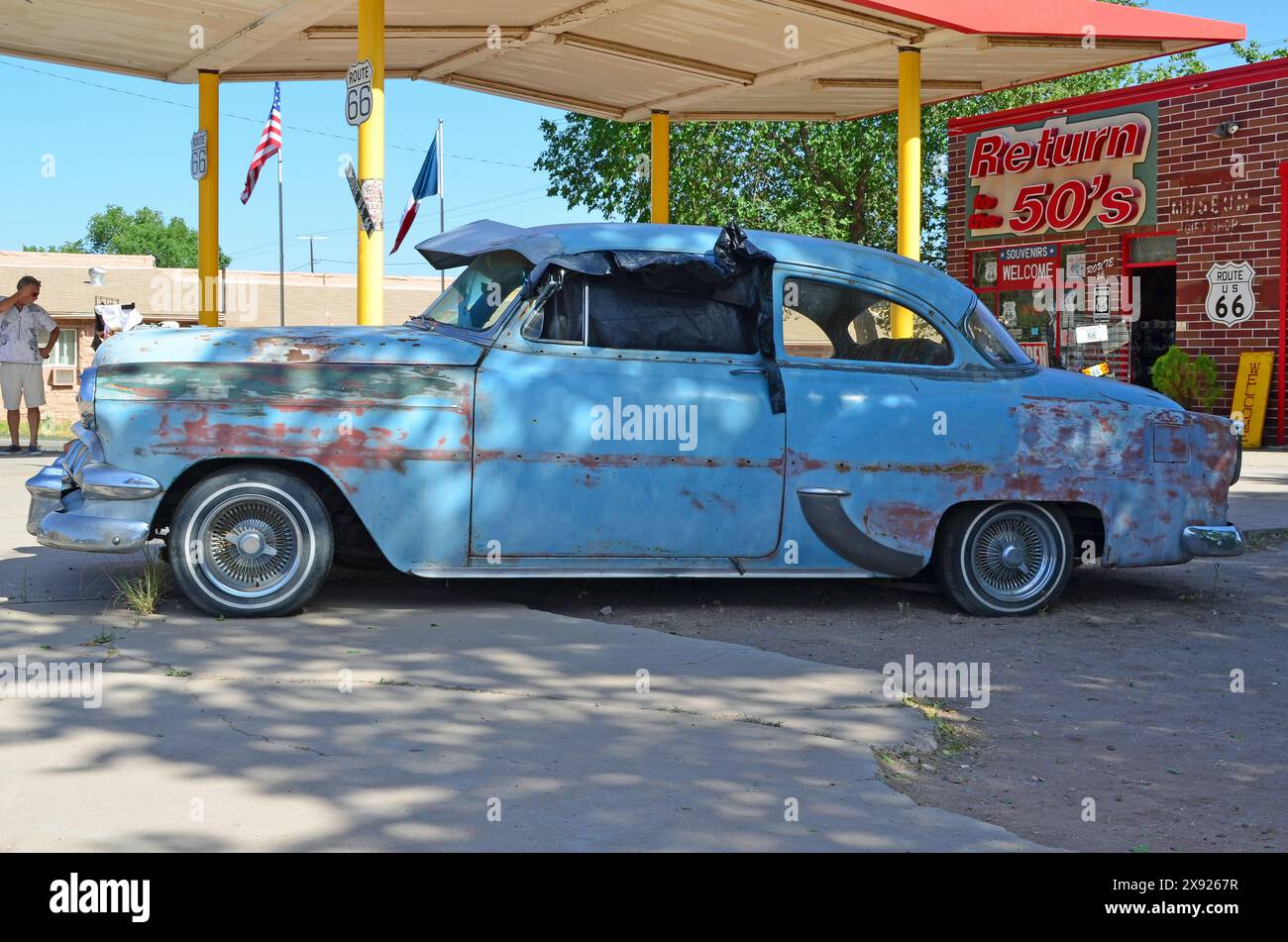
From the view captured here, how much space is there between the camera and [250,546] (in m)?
6.14

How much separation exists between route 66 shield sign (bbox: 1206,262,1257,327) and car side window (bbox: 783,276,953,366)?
13231 millimetres

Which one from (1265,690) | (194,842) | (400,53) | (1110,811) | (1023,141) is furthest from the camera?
(1023,141)

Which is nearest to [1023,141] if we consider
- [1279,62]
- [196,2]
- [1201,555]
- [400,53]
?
[1279,62]

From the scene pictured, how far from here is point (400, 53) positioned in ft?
45.7

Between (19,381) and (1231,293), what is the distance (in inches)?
593

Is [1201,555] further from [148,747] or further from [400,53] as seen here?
[400,53]

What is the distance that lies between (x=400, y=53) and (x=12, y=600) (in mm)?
8781

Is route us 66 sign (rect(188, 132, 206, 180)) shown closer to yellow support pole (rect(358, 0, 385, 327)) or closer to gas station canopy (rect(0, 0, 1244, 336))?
gas station canopy (rect(0, 0, 1244, 336))

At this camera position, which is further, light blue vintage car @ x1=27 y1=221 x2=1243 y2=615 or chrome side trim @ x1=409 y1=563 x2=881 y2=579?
chrome side trim @ x1=409 y1=563 x2=881 y2=579

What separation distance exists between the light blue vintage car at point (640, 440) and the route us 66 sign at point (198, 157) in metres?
8.13

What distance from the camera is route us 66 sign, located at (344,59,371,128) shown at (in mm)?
10914

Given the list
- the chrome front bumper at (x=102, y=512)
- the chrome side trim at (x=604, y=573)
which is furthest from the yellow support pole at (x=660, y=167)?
the chrome front bumper at (x=102, y=512)

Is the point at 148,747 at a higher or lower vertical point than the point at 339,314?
lower

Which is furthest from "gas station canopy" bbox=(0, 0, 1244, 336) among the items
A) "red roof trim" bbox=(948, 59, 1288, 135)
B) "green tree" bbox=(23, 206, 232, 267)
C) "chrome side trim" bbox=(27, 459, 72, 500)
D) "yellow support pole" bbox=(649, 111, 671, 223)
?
"green tree" bbox=(23, 206, 232, 267)
